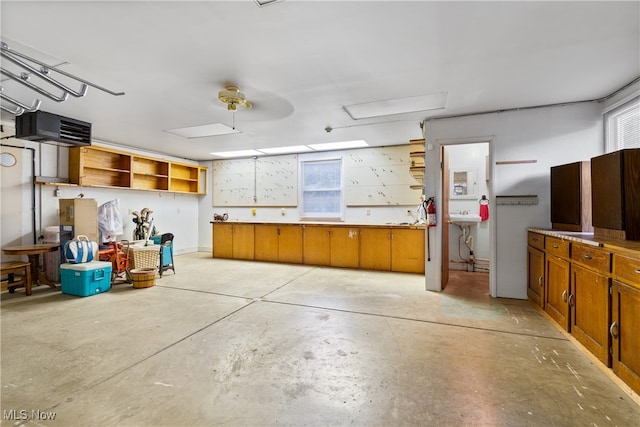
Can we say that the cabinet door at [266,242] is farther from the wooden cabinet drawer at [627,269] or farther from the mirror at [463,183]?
the wooden cabinet drawer at [627,269]

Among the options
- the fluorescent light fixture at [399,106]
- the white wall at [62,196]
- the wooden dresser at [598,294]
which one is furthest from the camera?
the white wall at [62,196]

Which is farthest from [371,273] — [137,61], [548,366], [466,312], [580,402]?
[137,61]

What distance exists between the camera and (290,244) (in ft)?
20.0

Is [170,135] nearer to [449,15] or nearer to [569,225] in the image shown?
[449,15]

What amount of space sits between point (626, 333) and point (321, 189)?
5374 millimetres

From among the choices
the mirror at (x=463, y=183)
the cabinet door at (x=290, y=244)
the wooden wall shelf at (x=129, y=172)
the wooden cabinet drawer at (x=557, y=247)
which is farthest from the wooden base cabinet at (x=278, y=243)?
the wooden cabinet drawer at (x=557, y=247)

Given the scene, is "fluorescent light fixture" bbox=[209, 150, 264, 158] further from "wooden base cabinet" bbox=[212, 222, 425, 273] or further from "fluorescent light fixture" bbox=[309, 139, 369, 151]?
"wooden base cabinet" bbox=[212, 222, 425, 273]

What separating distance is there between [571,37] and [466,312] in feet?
9.03

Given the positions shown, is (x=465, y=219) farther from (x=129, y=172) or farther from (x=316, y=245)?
(x=129, y=172)

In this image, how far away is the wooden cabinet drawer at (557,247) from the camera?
2.55 meters

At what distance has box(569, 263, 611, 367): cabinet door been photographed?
77.8 inches

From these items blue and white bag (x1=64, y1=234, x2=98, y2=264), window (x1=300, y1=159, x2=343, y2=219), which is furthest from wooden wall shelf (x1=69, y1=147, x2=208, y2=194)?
window (x1=300, y1=159, x2=343, y2=219)

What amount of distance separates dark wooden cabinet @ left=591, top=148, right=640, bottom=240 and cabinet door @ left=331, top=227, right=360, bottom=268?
355cm

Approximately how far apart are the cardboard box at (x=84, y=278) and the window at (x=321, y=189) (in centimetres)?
403
